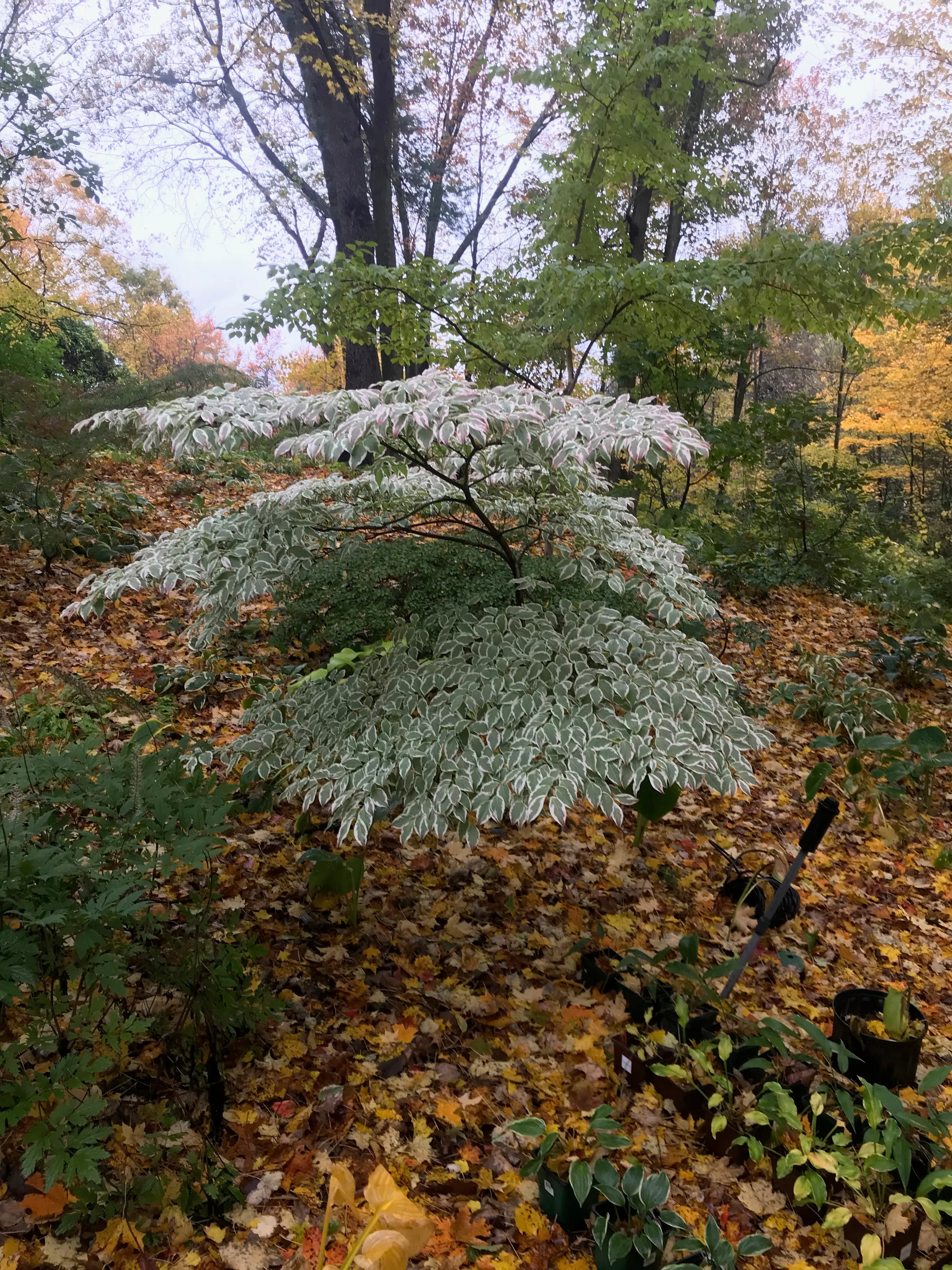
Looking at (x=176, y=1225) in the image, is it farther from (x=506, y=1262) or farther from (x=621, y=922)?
(x=621, y=922)

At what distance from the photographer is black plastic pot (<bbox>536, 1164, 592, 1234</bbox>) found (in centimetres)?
159

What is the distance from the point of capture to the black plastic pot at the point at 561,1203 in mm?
1591

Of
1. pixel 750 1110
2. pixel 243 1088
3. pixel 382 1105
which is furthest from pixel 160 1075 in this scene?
pixel 750 1110

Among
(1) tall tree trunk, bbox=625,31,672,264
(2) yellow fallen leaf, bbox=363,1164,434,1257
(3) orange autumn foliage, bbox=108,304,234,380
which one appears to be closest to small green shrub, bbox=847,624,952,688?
(1) tall tree trunk, bbox=625,31,672,264

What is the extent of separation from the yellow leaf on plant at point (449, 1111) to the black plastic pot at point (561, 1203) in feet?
1.01

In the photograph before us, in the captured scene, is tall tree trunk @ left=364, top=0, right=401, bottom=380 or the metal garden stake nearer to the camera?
the metal garden stake

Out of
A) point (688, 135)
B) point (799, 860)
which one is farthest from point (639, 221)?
point (799, 860)

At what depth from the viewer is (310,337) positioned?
4.69m

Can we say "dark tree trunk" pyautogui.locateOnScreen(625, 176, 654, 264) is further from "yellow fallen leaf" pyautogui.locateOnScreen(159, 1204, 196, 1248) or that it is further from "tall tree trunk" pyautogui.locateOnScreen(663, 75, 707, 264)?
"yellow fallen leaf" pyautogui.locateOnScreen(159, 1204, 196, 1248)

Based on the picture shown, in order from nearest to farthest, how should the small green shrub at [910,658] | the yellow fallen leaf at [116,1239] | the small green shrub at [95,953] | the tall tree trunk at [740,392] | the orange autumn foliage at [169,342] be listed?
the small green shrub at [95,953], the yellow fallen leaf at [116,1239], the small green shrub at [910,658], the tall tree trunk at [740,392], the orange autumn foliage at [169,342]

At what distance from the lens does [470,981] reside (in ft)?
7.75

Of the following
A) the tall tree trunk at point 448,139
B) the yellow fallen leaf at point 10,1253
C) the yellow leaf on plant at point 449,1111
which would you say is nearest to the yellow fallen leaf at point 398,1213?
the yellow fallen leaf at point 10,1253

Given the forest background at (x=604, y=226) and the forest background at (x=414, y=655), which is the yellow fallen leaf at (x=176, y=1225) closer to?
the forest background at (x=414, y=655)

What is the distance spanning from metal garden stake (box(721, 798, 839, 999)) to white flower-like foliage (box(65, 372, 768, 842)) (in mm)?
233
